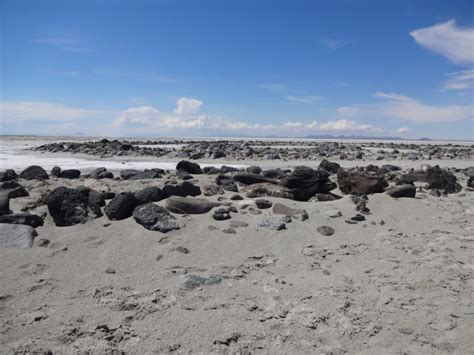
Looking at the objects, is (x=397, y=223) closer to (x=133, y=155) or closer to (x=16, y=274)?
(x=16, y=274)

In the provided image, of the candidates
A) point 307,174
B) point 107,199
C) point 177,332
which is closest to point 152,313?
point 177,332

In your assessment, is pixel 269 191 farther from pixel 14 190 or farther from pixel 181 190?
pixel 14 190

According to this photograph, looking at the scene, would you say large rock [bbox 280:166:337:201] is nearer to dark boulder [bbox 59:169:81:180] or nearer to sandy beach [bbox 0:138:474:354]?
sandy beach [bbox 0:138:474:354]

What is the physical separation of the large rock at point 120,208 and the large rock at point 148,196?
12.6 inches

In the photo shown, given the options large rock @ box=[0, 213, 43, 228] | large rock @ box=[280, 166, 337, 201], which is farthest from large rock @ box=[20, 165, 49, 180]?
large rock @ box=[280, 166, 337, 201]

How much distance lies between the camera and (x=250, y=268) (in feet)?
15.1

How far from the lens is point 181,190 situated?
7234mm

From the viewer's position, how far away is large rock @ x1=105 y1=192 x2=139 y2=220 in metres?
5.91

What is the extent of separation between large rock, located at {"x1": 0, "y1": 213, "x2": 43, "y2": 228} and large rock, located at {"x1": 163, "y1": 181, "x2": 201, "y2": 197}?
216 cm

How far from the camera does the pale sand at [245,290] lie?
327cm

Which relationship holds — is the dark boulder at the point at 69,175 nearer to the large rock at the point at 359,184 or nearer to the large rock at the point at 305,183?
the large rock at the point at 305,183

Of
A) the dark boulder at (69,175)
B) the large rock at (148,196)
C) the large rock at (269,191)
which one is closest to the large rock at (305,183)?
the large rock at (269,191)

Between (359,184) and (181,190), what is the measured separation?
12.5 feet

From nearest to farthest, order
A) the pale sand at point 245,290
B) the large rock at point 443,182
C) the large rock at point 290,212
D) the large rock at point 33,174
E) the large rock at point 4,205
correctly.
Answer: the pale sand at point 245,290
the large rock at point 4,205
the large rock at point 290,212
the large rock at point 443,182
the large rock at point 33,174
